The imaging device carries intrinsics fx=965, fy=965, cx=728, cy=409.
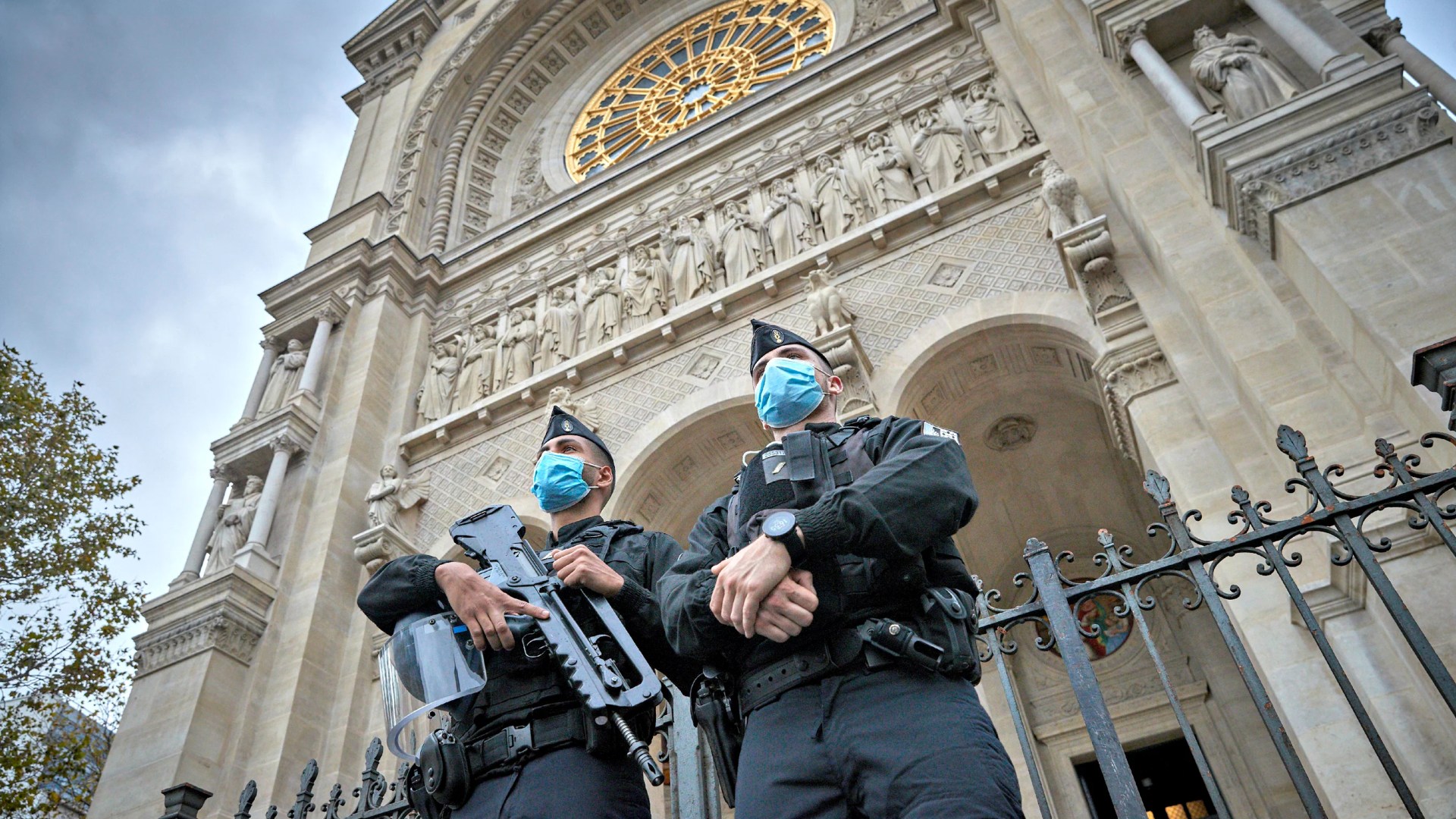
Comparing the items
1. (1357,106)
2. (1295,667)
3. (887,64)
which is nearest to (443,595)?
(1295,667)

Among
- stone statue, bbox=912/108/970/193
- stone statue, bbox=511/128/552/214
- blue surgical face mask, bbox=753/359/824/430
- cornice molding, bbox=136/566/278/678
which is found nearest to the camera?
blue surgical face mask, bbox=753/359/824/430

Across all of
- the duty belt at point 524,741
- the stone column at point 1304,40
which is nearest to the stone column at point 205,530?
the duty belt at point 524,741

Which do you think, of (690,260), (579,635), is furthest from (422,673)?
(690,260)

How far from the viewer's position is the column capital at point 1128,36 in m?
6.98

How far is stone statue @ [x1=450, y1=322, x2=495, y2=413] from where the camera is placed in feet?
35.0

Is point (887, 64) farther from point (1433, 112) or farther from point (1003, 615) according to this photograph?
point (1003, 615)

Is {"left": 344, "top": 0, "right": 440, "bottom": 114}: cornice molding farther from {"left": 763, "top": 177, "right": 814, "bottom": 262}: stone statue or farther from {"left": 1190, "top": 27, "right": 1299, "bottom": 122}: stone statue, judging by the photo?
{"left": 1190, "top": 27, "right": 1299, "bottom": 122}: stone statue

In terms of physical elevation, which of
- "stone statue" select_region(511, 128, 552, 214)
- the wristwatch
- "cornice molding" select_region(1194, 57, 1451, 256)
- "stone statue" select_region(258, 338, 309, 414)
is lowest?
the wristwatch

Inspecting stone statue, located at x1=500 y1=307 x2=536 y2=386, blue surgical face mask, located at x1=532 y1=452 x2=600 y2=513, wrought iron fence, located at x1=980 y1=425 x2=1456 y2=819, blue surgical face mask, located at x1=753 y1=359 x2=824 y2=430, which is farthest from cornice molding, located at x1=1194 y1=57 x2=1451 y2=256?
stone statue, located at x1=500 y1=307 x2=536 y2=386

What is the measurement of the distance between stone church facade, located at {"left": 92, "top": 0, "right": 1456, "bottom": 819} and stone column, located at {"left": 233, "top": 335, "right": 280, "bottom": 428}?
0.14 ft

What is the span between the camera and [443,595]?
2.67 m

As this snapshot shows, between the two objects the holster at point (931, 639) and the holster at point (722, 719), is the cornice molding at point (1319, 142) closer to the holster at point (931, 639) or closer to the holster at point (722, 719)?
the holster at point (931, 639)

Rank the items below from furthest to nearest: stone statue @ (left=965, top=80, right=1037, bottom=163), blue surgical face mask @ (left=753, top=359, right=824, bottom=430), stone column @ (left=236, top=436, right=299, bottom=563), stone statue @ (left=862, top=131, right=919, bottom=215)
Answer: stone column @ (left=236, top=436, right=299, bottom=563)
stone statue @ (left=862, top=131, right=919, bottom=215)
stone statue @ (left=965, top=80, right=1037, bottom=163)
blue surgical face mask @ (left=753, top=359, right=824, bottom=430)

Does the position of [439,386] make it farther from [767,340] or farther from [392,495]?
[767,340]
